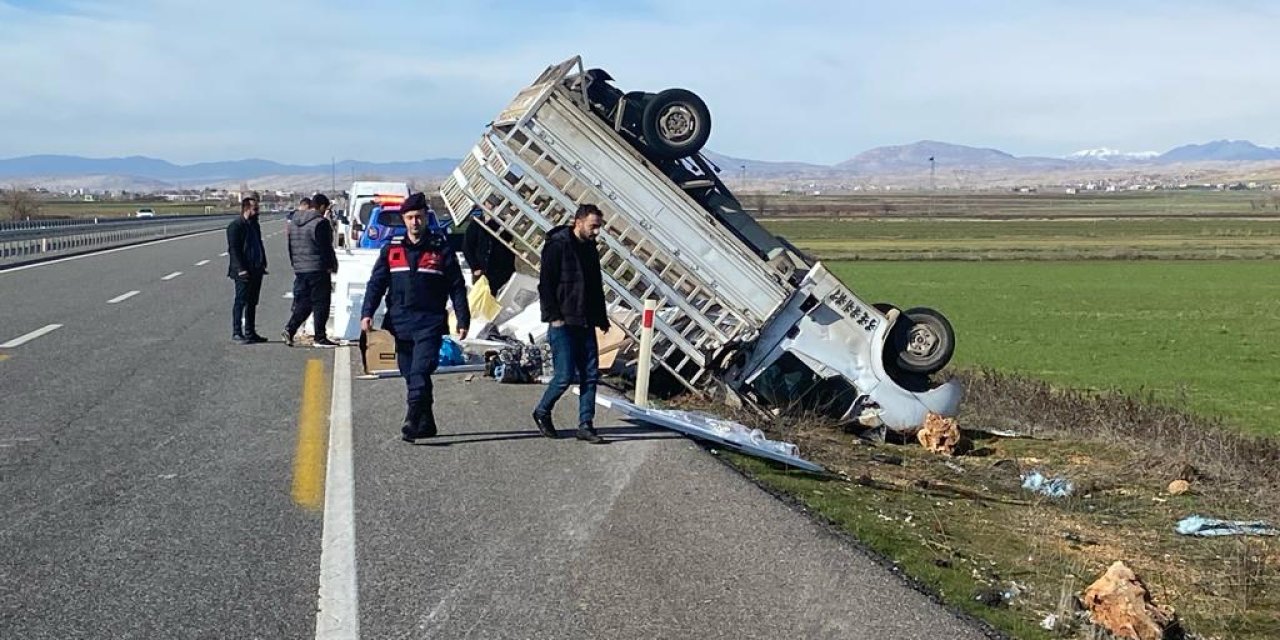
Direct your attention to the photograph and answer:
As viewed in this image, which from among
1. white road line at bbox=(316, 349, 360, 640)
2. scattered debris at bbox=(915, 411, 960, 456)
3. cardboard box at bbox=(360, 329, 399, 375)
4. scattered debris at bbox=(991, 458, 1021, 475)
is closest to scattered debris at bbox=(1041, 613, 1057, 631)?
white road line at bbox=(316, 349, 360, 640)

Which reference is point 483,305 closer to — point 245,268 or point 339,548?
point 245,268

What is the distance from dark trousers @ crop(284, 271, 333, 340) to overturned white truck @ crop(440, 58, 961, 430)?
3225 mm

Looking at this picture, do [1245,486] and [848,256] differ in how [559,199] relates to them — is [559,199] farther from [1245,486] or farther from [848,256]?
[848,256]

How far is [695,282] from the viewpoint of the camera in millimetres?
12227

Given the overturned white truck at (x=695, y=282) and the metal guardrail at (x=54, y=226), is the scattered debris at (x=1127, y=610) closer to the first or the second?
the overturned white truck at (x=695, y=282)

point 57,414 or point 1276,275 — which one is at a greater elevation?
point 57,414

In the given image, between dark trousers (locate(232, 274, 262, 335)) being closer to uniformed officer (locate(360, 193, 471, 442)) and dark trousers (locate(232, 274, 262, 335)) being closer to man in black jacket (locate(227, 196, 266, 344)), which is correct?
man in black jacket (locate(227, 196, 266, 344))

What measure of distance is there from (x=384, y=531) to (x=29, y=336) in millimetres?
10214

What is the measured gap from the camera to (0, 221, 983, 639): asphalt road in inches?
208

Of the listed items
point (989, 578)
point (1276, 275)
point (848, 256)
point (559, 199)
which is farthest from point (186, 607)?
point (848, 256)

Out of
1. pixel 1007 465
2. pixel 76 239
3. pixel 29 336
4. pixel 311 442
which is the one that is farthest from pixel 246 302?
pixel 76 239

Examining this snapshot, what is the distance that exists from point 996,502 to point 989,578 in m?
3.08

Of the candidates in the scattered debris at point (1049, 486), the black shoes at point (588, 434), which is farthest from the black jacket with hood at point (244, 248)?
the scattered debris at point (1049, 486)

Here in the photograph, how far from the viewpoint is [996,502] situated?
970 centimetres
